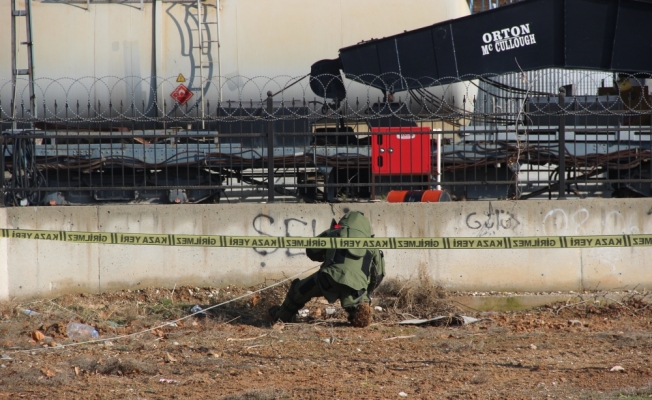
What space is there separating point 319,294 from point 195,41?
25.9 feet

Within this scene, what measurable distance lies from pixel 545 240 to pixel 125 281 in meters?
4.88

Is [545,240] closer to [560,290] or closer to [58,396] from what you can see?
[560,290]

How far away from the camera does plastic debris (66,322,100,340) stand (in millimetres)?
7336

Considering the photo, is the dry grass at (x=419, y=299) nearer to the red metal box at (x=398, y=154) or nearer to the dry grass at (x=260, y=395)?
the red metal box at (x=398, y=154)

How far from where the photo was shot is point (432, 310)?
26.7ft

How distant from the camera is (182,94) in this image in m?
13.6

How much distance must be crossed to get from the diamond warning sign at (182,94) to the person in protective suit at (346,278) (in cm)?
690

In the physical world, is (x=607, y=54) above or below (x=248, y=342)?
above

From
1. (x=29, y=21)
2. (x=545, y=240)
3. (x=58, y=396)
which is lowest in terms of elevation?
(x=58, y=396)

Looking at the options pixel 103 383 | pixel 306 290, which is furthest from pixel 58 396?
pixel 306 290

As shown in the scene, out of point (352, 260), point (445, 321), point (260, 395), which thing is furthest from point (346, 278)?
point (260, 395)

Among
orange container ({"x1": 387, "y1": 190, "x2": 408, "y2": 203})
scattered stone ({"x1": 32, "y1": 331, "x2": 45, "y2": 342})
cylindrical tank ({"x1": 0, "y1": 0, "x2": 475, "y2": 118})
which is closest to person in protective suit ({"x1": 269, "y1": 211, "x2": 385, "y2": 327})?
orange container ({"x1": 387, "y1": 190, "x2": 408, "y2": 203})

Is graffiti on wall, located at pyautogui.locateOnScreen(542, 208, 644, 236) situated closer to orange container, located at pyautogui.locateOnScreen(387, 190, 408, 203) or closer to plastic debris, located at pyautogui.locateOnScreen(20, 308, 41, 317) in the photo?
orange container, located at pyautogui.locateOnScreen(387, 190, 408, 203)

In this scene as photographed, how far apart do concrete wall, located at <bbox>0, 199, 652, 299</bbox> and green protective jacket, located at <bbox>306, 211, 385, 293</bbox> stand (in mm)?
1271
